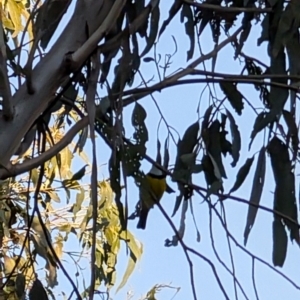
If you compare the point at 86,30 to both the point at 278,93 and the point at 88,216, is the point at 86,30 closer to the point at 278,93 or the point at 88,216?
the point at 278,93

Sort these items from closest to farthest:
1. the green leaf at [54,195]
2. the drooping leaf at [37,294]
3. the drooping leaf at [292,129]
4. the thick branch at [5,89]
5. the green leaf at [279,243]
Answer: the thick branch at [5,89] → the green leaf at [279,243] → the drooping leaf at [292,129] → the drooping leaf at [37,294] → the green leaf at [54,195]

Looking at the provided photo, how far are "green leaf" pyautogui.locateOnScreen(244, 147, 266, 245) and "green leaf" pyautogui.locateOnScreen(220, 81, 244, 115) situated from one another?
0.08m

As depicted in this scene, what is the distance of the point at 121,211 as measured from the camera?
995 millimetres

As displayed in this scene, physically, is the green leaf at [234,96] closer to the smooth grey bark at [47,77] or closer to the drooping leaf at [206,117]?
the drooping leaf at [206,117]

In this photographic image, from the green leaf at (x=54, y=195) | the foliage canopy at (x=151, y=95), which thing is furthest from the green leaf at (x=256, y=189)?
the green leaf at (x=54, y=195)

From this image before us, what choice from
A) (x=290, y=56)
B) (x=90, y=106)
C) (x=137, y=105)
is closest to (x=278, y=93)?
(x=290, y=56)

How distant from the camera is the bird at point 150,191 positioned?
103 centimetres

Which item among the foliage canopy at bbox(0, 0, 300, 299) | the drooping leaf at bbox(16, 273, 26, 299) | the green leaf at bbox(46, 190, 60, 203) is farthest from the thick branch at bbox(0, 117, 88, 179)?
the green leaf at bbox(46, 190, 60, 203)

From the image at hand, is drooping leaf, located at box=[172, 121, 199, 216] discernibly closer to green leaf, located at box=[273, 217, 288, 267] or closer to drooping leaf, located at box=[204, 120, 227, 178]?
drooping leaf, located at box=[204, 120, 227, 178]

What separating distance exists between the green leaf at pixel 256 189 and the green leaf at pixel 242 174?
0.01 m

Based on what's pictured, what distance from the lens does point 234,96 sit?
44.9 inches

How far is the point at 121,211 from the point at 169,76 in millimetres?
183

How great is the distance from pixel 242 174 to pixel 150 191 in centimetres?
14

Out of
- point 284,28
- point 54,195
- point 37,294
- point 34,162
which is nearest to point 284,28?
point 284,28
